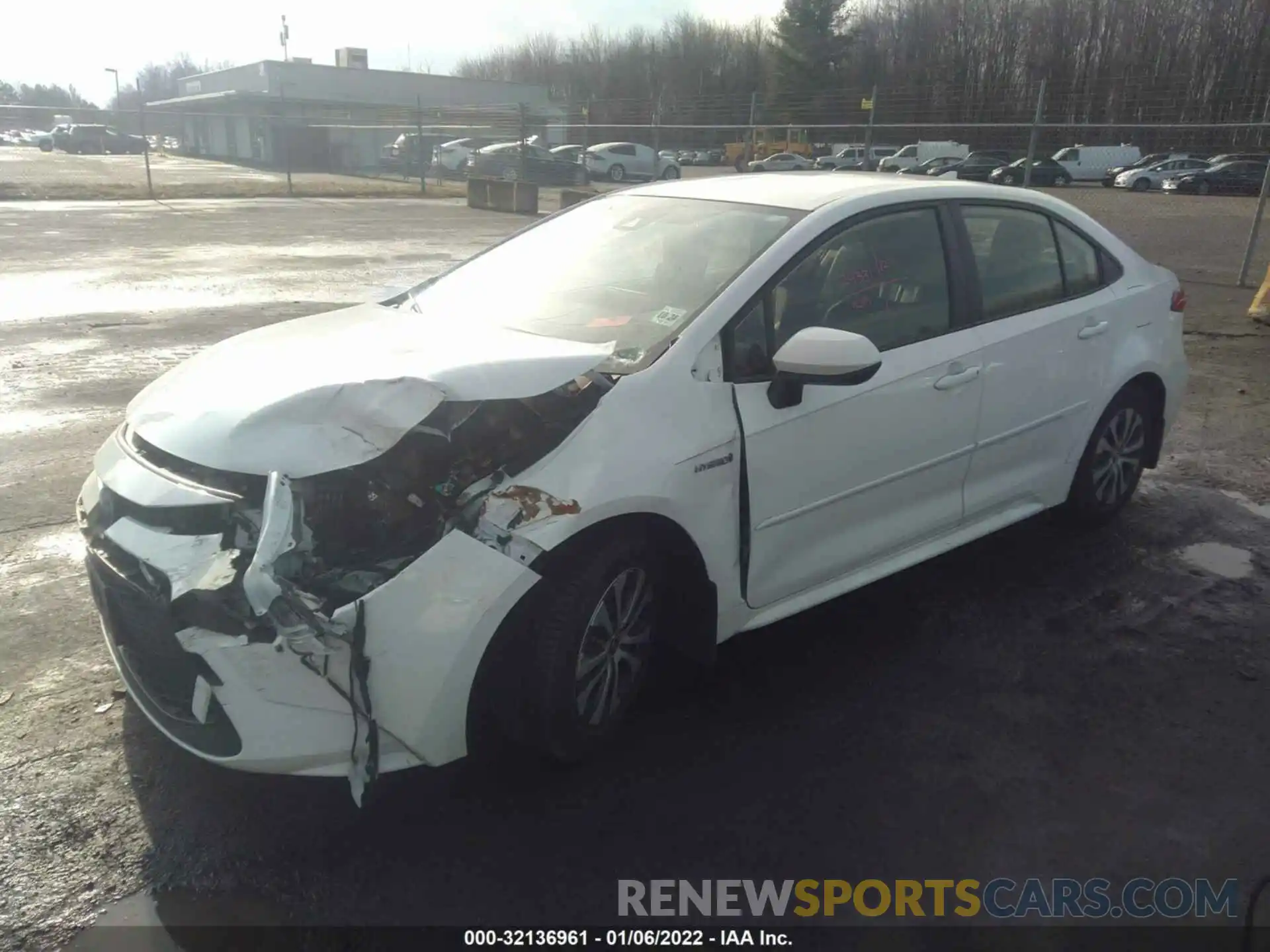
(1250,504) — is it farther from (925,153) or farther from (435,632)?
(925,153)

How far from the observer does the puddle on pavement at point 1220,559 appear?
448 centimetres

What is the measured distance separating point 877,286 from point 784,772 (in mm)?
1763

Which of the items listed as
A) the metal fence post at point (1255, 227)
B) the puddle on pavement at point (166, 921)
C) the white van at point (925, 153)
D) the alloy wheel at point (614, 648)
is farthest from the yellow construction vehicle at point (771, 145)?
the puddle on pavement at point (166, 921)

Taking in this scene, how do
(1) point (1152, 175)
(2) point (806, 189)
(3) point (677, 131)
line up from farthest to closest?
1. (1) point (1152, 175)
2. (3) point (677, 131)
3. (2) point (806, 189)

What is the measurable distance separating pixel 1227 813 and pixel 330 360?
2.92 meters

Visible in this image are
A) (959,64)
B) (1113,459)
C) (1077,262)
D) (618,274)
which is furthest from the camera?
(959,64)

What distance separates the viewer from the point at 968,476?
400 cm

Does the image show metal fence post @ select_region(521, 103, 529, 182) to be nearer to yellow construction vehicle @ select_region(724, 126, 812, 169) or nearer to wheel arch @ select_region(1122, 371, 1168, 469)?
yellow construction vehicle @ select_region(724, 126, 812, 169)

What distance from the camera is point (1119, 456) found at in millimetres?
4828

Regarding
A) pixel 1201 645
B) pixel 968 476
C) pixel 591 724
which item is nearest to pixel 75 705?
pixel 591 724

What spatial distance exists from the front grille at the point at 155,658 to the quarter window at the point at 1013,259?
3088mm

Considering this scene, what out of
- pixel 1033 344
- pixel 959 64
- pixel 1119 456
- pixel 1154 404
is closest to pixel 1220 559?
pixel 1119 456

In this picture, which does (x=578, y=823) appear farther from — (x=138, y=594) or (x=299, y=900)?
(x=138, y=594)

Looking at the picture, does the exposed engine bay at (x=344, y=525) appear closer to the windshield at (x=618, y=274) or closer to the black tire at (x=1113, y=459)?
the windshield at (x=618, y=274)
